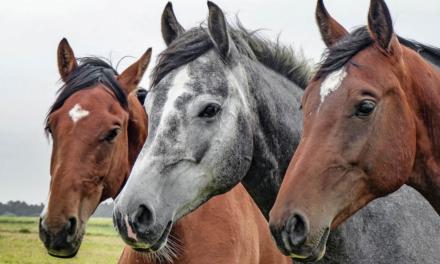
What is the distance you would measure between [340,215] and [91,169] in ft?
9.66

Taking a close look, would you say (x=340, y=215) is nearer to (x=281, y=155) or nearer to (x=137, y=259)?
(x=281, y=155)

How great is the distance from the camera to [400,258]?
5.60 m

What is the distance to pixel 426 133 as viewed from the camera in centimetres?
467

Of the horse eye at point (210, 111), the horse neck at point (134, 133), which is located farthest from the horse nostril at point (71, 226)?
the horse eye at point (210, 111)

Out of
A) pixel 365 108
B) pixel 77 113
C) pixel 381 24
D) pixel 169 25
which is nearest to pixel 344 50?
pixel 381 24

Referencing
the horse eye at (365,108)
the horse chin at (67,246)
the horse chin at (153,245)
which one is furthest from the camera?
the horse chin at (67,246)

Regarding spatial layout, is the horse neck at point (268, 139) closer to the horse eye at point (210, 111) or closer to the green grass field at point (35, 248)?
the horse eye at point (210, 111)

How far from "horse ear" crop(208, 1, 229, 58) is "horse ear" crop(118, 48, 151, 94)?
6.41ft

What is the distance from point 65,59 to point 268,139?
3.09 m

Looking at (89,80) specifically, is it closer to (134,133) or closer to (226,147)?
(134,133)

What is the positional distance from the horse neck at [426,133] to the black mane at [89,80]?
3.32 meters

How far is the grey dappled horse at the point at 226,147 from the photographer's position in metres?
4.98

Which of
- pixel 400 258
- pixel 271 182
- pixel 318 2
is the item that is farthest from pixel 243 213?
pixel 318 2

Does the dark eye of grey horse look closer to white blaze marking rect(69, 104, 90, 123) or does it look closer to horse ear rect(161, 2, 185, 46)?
white blaze marking rect(69, 104, 90, 123)
